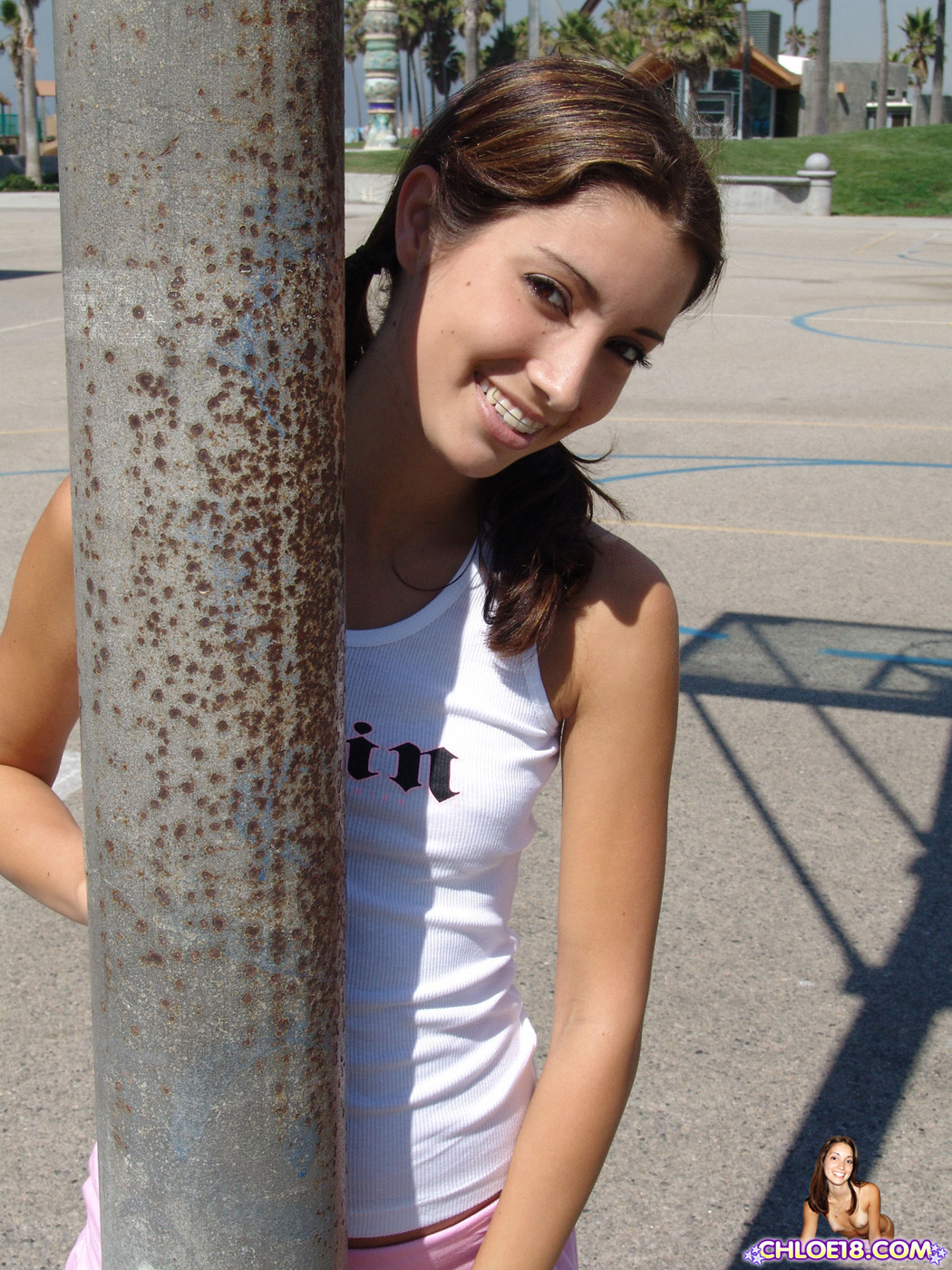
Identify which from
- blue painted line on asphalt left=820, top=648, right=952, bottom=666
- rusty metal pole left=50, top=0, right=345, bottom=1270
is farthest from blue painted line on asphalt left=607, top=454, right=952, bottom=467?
rusty metal pole left=50, top=0, right=345, bottom=1270

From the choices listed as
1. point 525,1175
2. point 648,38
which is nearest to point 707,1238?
point 525,1175

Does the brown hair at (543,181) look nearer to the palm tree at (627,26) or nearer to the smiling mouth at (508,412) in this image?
the smiling mouth at (508,412)

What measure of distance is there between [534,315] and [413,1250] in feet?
3.05

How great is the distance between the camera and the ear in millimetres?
1296

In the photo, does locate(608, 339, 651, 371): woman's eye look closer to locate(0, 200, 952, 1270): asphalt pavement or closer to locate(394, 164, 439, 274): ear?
locate(394, 164, 439, 274): ear

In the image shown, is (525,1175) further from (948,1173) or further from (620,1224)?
(948,1173)

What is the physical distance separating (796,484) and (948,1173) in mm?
5993

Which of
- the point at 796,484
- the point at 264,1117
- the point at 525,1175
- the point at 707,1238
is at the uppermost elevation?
the point at 264,1117

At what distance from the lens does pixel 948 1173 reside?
268cm

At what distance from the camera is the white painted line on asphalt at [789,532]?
6902 mm

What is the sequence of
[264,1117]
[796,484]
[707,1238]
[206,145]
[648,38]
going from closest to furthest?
[206,145]
[264,1117]
[707,1238]
[796,484]
[648,38]

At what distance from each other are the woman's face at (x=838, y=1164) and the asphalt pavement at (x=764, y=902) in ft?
0.42

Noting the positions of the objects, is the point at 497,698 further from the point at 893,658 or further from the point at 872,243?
the point at 872,243

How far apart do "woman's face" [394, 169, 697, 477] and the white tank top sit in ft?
0.64
